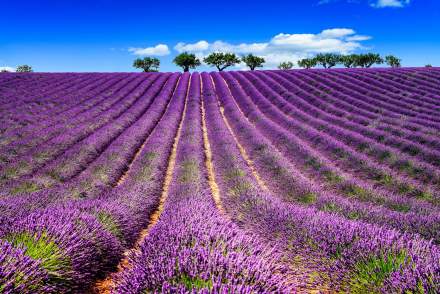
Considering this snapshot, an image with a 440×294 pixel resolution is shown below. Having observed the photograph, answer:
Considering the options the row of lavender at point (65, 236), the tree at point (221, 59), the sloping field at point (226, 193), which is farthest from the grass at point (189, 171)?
the tree at point (221, 59)

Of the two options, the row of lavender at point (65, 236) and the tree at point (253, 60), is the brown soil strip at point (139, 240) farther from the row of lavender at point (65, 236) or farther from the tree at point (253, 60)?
the tree at point (253, 60)

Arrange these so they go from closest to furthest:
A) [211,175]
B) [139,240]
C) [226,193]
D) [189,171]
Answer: [139,240] → [226,193] → [189,171] → [211,175]

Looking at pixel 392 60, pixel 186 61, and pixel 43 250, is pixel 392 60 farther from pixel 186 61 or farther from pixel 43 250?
pixel 43 250

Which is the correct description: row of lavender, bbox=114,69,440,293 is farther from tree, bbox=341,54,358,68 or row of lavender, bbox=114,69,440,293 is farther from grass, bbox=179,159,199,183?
tree, bbox=341,54,358,68

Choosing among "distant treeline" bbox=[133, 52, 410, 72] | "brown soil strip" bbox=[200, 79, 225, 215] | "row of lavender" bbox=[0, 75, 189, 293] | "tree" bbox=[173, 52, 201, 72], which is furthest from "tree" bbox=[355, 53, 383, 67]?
"row of lavender" bbox=[0, 75, 189, 293]

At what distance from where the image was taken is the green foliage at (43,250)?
8.81 ft

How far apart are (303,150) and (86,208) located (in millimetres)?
7683

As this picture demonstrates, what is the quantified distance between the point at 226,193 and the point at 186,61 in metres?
55.4

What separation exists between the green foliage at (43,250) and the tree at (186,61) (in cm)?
5834

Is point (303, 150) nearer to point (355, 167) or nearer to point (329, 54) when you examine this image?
point (355, 167)

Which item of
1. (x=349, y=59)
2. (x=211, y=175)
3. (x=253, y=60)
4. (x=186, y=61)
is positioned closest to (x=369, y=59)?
(x=349, y=59)

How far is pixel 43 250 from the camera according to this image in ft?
9.27

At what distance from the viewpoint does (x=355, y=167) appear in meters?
9.51

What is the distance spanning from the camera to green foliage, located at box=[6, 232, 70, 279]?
8.81 feet
